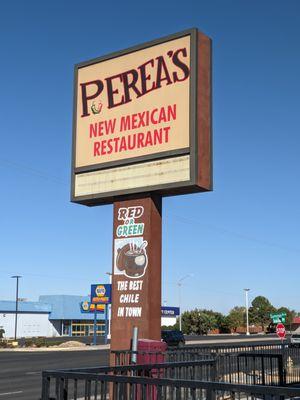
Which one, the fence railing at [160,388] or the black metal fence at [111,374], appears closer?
the fence railing at [160,388]

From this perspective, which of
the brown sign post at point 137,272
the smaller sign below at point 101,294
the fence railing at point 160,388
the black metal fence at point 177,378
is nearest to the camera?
the fence railing at point 160,388

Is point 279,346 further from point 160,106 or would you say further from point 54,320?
point 54,320

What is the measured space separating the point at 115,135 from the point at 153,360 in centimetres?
710

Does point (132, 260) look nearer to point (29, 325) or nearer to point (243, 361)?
point (243, 361)

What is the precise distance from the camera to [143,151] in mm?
16656

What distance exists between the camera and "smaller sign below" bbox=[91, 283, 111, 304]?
6297 centimetres

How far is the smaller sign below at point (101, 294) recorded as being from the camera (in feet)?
207

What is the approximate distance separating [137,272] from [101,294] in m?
48.4

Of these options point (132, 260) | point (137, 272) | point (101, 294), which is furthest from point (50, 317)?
point (137, 272)

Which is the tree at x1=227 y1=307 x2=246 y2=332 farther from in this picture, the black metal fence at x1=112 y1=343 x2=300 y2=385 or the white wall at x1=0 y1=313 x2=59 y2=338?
the black metal fence at x1=112 y1=343 x2=300 y2=385

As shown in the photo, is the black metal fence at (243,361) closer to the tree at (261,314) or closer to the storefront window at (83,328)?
the storefront window at (83,328)

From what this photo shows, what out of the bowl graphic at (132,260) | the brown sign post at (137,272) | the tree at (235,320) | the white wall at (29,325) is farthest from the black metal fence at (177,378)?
the tree at (235,320)

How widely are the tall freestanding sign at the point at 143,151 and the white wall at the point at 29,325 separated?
86.4 metres

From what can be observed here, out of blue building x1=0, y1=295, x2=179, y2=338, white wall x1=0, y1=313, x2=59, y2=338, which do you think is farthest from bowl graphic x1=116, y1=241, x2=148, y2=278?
blue building x1=0, y1=295, x2=179, y2=338
